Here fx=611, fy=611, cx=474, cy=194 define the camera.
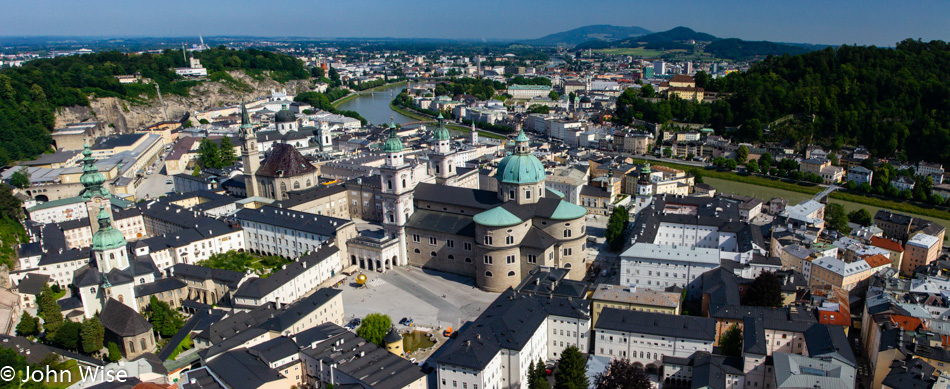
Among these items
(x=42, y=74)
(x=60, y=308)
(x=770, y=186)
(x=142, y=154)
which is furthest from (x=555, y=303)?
(x=42, y=74)

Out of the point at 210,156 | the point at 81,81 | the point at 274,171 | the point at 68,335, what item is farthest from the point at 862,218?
the point at 81,81

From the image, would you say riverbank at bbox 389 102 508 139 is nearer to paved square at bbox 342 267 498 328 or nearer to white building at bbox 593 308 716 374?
paved square at bbox 342 267 498 328

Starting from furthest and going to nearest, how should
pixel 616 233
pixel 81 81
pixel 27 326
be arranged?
pixel 81 81 < pixel 616 233 < pixel 27 326

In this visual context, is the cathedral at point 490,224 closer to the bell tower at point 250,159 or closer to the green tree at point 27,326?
the bell tower at point 250,159

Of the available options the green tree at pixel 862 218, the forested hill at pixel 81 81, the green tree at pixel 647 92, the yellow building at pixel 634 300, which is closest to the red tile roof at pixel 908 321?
the yellow building at pixel 634 300

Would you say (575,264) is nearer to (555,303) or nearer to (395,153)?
(555,303)

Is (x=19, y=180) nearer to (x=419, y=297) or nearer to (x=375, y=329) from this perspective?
(x=419, y=297)
